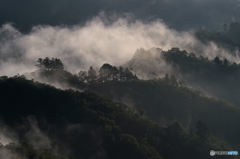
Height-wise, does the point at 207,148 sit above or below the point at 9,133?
below

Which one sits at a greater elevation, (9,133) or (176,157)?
(9,133)

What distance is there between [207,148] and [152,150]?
27833 millimetres

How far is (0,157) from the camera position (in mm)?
148875

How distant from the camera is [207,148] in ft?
652

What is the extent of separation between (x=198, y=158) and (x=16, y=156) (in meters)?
84.4

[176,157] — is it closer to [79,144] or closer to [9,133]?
[79,144]

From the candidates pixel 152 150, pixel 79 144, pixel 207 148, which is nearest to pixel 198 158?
pixel 207 148

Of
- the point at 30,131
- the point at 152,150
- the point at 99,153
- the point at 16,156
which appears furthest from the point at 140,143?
the point at 16,156

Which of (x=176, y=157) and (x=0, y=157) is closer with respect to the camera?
(x=0, y=157)

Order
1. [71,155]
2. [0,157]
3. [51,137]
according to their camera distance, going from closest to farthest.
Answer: [0,157] < [71,155] < [51,137]

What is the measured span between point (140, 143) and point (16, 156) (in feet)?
212

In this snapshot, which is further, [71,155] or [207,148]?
[207,148]

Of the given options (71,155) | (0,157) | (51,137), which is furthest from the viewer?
(51,137)

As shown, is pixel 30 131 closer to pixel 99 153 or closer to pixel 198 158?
pixel 99 153
